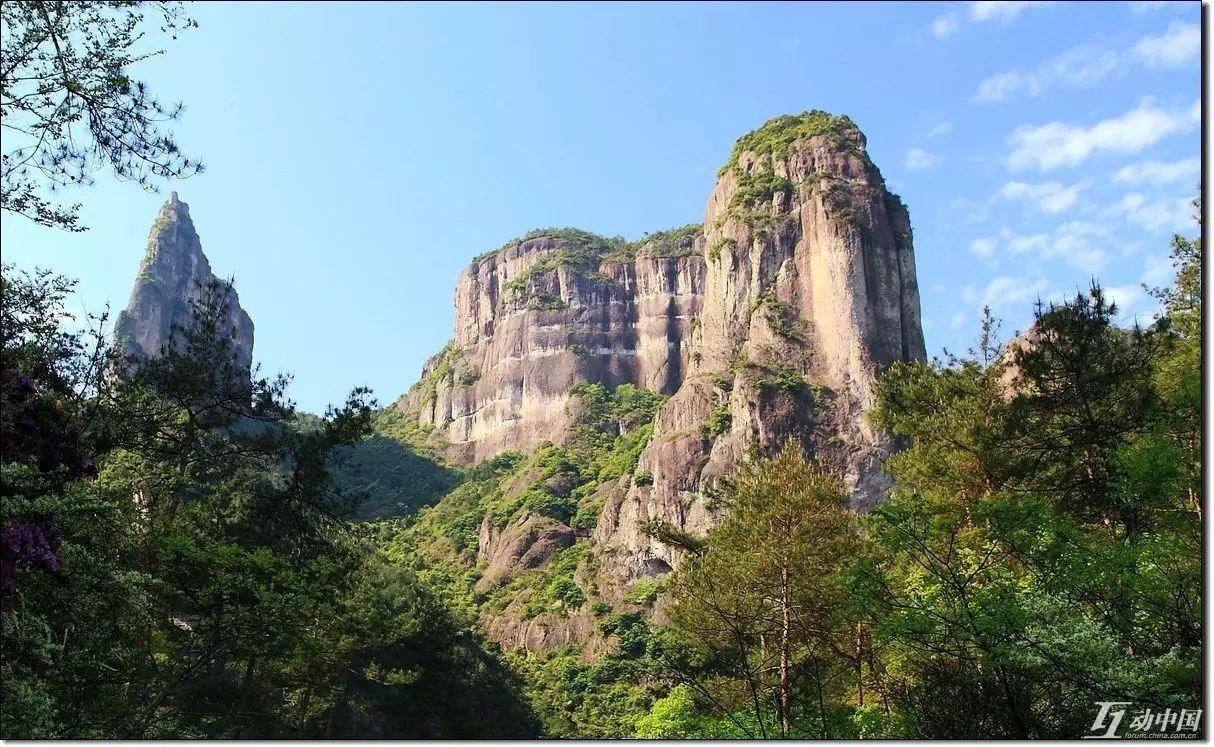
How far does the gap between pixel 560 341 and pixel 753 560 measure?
10035cm

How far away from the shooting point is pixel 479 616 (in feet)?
223

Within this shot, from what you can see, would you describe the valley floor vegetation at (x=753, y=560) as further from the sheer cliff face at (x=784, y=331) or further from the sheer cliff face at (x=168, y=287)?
the sheer cliff face at (x=168, y=287)

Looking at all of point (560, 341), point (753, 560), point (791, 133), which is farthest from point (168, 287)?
point (753, 560)

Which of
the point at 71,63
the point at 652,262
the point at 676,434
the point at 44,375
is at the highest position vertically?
the point at 652,262

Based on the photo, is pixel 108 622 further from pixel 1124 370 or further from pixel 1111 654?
pixel 1124 370

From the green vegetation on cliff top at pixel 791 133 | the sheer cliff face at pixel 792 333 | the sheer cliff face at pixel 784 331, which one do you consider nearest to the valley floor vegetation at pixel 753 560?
A: the sheer cliff face at pixel 784 331

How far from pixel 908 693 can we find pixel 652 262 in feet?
358

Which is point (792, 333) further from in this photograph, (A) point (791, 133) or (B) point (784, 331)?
(A) point (791, 133)

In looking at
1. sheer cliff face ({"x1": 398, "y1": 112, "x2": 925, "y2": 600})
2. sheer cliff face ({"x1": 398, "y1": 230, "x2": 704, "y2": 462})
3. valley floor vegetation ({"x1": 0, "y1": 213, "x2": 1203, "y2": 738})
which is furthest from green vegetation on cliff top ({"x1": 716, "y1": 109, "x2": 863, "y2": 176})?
valley floor vegetation ({"x1": 0, "y1": 213, "x2": 1203, "y2": 738})

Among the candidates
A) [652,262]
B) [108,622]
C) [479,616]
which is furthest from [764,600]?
[652,262]

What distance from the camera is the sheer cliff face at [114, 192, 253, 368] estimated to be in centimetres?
9838

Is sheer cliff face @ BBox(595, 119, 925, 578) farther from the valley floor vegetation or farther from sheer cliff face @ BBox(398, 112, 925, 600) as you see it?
the valley floor vegetation

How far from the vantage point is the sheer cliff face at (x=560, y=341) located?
113 meters

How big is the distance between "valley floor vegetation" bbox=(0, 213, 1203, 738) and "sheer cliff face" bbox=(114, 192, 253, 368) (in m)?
79.8
